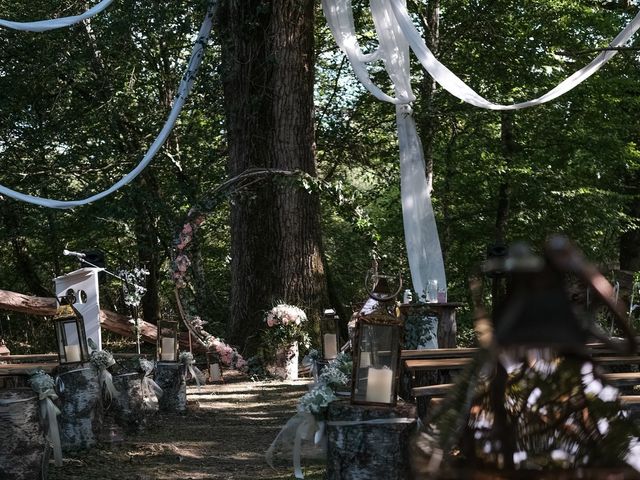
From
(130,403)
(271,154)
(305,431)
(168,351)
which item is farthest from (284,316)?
(305,431)

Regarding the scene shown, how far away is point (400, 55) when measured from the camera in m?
9.22

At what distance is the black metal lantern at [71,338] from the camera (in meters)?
6.23

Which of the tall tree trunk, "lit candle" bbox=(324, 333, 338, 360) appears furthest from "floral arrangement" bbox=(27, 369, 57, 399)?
the tall tree trunk

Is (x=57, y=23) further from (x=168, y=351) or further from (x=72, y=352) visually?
(x=72, y=352)

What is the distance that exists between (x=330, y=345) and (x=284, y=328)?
1.49 metres

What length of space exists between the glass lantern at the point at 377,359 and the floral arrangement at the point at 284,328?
20.0 ft

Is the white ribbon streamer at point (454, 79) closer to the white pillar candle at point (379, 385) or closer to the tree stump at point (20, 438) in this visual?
the white pillar candle at point (379, 385)

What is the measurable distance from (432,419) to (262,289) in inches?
376

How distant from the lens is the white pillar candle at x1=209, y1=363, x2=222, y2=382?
1032 cm

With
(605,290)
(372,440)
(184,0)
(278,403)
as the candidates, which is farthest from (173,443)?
(184,0)

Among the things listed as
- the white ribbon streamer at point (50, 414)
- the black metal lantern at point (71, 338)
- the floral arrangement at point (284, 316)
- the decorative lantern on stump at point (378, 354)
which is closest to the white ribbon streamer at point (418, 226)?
the floral arrangement at point (284, 316)

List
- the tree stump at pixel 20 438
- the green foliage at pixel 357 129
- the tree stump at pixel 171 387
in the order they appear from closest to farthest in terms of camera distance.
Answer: the tree stump at pixel 20 438 < the tree stump at pixel 171 387 < the green foliage at pixel 357 129

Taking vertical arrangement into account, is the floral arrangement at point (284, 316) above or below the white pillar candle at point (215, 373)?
above

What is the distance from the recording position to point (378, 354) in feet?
13.7
